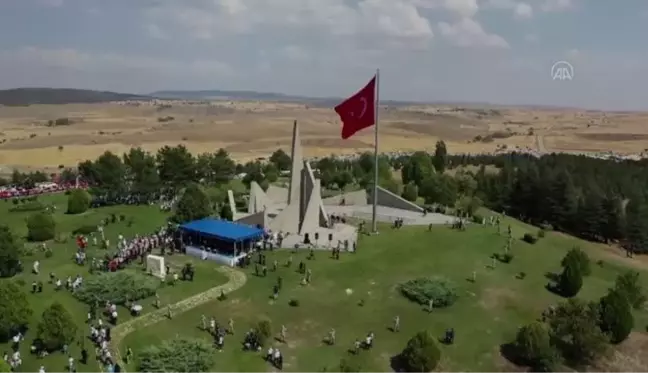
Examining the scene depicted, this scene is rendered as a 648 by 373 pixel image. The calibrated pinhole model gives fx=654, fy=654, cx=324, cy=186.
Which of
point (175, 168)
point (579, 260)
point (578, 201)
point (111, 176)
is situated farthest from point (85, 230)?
point (578, 201)

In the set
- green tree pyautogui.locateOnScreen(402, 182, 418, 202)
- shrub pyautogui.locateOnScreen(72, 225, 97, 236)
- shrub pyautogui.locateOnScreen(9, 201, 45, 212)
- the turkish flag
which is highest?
the turkish flag

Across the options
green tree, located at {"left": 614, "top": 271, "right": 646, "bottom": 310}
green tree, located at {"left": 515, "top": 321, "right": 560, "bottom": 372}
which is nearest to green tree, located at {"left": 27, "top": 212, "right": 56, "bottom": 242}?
green tree, located at {"left": 515, "top": 321, "right": 560, "bottom": 372}

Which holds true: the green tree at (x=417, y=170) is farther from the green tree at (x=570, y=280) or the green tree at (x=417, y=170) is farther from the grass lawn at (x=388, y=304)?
the green tree at (x=570, y=280)

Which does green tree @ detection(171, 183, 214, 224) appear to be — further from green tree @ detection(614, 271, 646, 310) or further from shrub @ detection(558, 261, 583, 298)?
green tree @ detection(614, 271, 646, 310)

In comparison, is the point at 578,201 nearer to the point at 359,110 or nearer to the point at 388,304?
the point at 359,110

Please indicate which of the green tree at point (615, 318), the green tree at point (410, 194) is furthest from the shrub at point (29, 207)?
the green tree at point (615, 318)

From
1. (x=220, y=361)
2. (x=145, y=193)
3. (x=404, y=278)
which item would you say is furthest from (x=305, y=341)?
(x=145, y=193)

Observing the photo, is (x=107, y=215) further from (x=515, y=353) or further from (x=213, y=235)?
(x=515, y=353)
